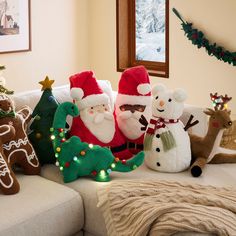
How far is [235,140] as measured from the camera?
2572 mm

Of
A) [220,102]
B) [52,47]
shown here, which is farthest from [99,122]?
[52,47]

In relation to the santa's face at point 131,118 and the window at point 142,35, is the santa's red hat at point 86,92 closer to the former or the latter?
the santa's face at point 131,118

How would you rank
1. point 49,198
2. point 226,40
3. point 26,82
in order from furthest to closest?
point 26,82 < point 226,40 < point 49,198

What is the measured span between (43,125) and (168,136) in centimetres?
62

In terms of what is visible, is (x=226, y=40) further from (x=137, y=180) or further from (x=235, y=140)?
(x=137, y=180)

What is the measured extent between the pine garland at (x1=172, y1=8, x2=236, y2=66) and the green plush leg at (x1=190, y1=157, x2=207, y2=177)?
1.39 meters

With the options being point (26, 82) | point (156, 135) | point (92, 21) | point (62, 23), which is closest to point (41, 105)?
point (156, 135)

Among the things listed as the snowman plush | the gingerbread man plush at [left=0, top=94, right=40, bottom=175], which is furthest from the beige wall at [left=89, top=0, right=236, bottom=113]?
the gingerbread man plush at [left=0, top=94, right=40, bottom=175]

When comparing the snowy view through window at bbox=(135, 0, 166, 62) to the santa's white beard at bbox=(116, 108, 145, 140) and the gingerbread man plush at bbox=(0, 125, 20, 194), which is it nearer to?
the santa's white beard at bbox=(116, 108, 145, 140)

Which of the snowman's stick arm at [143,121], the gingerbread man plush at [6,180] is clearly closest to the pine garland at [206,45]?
the snowman's stick arm at [143,121]

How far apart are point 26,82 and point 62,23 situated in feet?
2.16

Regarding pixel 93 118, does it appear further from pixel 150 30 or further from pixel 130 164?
pixel 150 30

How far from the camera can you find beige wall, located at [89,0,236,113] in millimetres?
3373

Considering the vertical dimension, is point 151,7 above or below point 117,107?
above
